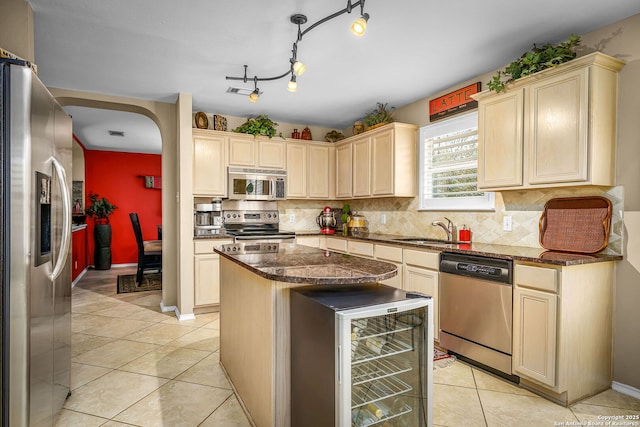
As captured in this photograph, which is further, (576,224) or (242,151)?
(242,151)

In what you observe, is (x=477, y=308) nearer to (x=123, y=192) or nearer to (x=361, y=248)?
(x=361, y=248)

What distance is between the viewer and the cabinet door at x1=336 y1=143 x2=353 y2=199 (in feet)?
16.5

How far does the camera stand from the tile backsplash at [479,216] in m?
2.56

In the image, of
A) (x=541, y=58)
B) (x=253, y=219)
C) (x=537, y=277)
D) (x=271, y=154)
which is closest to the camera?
(x=537, y=277)

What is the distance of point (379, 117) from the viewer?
14.7ft

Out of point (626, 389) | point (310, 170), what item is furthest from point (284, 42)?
point (626, 389)

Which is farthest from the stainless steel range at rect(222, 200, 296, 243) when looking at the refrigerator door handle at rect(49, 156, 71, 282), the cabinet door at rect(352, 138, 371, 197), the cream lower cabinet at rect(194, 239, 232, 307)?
the refrigerator door handle at rect(49, 156, 71, 282)

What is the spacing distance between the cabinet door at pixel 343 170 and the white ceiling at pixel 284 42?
1.08 m

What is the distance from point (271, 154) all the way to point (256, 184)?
0.47 meters

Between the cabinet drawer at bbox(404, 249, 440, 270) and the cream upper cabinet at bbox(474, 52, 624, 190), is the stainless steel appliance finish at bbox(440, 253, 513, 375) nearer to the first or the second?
the cabinet drawer at bbox(404, 249, 440, 270)

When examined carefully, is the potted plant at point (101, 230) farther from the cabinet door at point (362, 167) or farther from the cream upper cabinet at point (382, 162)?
the cabinet door at point (362, 167)

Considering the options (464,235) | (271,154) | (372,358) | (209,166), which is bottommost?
(372,358)

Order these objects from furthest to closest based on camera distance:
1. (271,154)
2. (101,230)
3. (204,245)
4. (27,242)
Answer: (101,230)
(271,154)
(204,245)
(27,242)

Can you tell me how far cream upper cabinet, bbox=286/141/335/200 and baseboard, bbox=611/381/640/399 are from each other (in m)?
3.75
